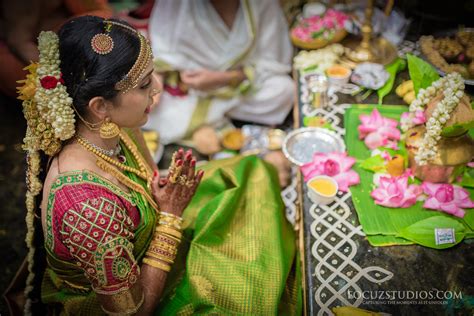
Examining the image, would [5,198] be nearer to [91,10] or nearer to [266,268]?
[91,10]

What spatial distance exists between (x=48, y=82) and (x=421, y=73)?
5.21 feet

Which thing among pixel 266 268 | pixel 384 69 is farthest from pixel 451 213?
pixel 384 69

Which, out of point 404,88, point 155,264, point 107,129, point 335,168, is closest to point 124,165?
point 107,129

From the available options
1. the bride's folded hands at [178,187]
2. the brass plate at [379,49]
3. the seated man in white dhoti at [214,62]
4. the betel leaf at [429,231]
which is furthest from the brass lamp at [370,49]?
the bride's folded hands at [178,187]

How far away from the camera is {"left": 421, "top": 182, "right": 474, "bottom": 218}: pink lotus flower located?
192cm

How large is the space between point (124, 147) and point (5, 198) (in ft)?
6.27

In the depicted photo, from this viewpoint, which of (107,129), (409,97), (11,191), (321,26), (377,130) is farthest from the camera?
(11,191)

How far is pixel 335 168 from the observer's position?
2.17m

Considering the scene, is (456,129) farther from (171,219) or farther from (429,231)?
(171,219)

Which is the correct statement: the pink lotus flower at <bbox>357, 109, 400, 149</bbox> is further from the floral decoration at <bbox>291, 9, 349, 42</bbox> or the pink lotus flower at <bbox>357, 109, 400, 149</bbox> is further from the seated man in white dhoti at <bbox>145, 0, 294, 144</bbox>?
the seated man in white dhoti at <bbox>145, 0, 294, 144</bbox>

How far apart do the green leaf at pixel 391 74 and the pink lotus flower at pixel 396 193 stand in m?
0.74

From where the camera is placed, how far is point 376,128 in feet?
7.64

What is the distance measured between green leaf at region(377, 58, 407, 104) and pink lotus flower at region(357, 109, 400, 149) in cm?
27

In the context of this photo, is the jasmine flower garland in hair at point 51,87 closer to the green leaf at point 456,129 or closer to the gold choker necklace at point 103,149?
A: the gold choker necklace at point 103,149
